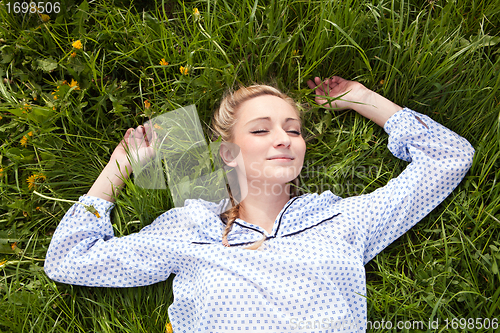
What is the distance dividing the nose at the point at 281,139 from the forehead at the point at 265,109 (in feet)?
0.40

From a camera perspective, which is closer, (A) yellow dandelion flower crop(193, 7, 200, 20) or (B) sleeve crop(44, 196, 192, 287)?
(B) sleeve crop(44, 196, 192, 287)

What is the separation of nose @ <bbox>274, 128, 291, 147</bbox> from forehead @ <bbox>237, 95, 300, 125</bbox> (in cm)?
12

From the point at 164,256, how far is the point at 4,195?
146 cm

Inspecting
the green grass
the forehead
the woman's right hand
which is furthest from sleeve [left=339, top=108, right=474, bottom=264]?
the woman's right hand

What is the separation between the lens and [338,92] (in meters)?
2.88

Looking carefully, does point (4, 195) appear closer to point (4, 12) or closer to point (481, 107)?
point (4, 12)

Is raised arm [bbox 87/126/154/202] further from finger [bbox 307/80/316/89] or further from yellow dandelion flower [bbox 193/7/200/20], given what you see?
finger [bbox 307/80/316/89]

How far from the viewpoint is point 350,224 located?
2.39m

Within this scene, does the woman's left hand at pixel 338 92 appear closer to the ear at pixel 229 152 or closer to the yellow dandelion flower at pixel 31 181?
the ear at pixel 229 152

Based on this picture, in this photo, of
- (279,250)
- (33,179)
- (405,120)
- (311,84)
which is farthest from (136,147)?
(405,120)

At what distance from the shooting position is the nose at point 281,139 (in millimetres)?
2354

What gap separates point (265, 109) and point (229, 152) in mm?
414

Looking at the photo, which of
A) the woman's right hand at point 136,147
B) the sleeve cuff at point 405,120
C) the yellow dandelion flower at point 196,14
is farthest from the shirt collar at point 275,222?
the yellow dandelion flower at point 196,14

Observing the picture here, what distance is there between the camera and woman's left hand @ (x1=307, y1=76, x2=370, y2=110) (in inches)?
110
